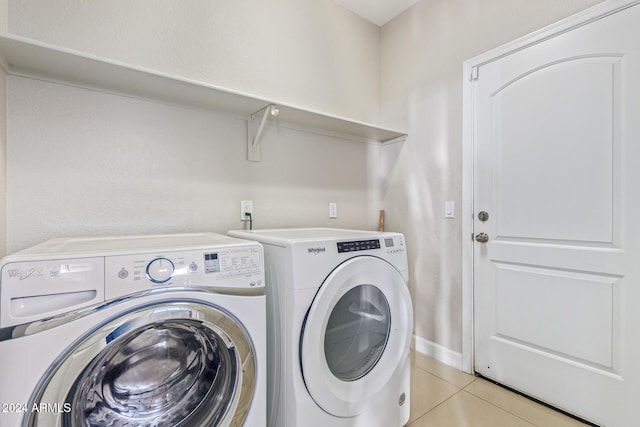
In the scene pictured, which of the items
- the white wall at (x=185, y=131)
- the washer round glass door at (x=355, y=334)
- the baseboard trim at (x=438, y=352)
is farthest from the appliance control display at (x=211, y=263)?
the baseboard trim at (x=438, y=352)

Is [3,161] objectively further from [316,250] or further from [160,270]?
[316,250]

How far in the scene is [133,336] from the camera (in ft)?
3.01

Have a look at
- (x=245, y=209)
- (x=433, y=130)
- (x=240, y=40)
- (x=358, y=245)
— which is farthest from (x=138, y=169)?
(x=433, y=130)

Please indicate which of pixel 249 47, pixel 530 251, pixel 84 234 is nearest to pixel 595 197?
pixel 530 251

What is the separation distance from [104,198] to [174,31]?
3.18ft

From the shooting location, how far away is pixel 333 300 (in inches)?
45.5

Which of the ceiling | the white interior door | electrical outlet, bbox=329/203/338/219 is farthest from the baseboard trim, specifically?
the ceiling

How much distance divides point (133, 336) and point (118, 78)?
3.70 feet

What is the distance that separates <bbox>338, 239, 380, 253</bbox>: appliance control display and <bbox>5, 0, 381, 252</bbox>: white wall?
0.85 m

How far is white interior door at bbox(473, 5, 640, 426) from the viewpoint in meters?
1.35

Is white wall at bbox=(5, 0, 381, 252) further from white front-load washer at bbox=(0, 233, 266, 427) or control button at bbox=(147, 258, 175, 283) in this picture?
control button at bbox=(147, 258, 175, 283)

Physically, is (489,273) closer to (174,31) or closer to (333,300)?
(333,300)

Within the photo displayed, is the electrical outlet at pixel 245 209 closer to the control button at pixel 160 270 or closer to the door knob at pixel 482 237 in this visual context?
the control button at pixel 160 270

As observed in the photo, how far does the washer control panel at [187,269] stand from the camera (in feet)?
2.72
